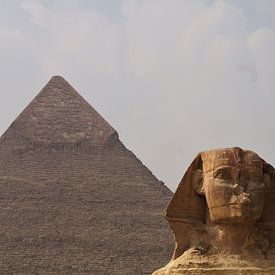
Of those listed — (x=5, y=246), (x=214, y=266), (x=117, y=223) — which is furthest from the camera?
(x=117, y=223)

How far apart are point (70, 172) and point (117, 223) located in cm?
429

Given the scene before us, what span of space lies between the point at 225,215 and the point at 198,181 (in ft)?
0.91

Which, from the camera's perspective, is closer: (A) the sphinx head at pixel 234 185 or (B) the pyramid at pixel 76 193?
(A) the sphinx head at pixel 234 185

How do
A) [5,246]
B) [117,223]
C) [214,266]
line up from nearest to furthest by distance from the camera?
[214,266]
[5,246]
[117,223]

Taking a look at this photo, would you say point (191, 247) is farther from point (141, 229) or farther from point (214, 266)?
point (141, 229)

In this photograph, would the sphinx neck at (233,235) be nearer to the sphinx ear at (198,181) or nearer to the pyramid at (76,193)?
the sphinx ear at (198,181)

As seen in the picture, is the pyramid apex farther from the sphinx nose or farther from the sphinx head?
the sphinx nose

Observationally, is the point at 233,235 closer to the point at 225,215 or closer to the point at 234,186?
the point at 225,215

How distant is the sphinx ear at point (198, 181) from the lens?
6812 millimetres

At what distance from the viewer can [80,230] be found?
85.6 meters

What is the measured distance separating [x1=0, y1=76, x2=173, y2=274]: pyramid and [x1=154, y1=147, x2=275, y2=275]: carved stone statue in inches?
2939

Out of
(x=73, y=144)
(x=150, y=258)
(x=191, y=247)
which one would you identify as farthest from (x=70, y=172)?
(x=191, y=247)

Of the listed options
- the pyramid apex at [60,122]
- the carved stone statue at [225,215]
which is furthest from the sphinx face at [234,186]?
the pyramid apex at [60,122]

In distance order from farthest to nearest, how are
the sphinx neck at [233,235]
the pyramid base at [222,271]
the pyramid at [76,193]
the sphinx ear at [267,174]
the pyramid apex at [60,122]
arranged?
1. the pyramid apex at [60,122]
2. the pyramid at [76,193]
3. the sphinx ear at [267,174]
4. the sphinx neck at [233,235]
5. the pyramid base at [222,271]
